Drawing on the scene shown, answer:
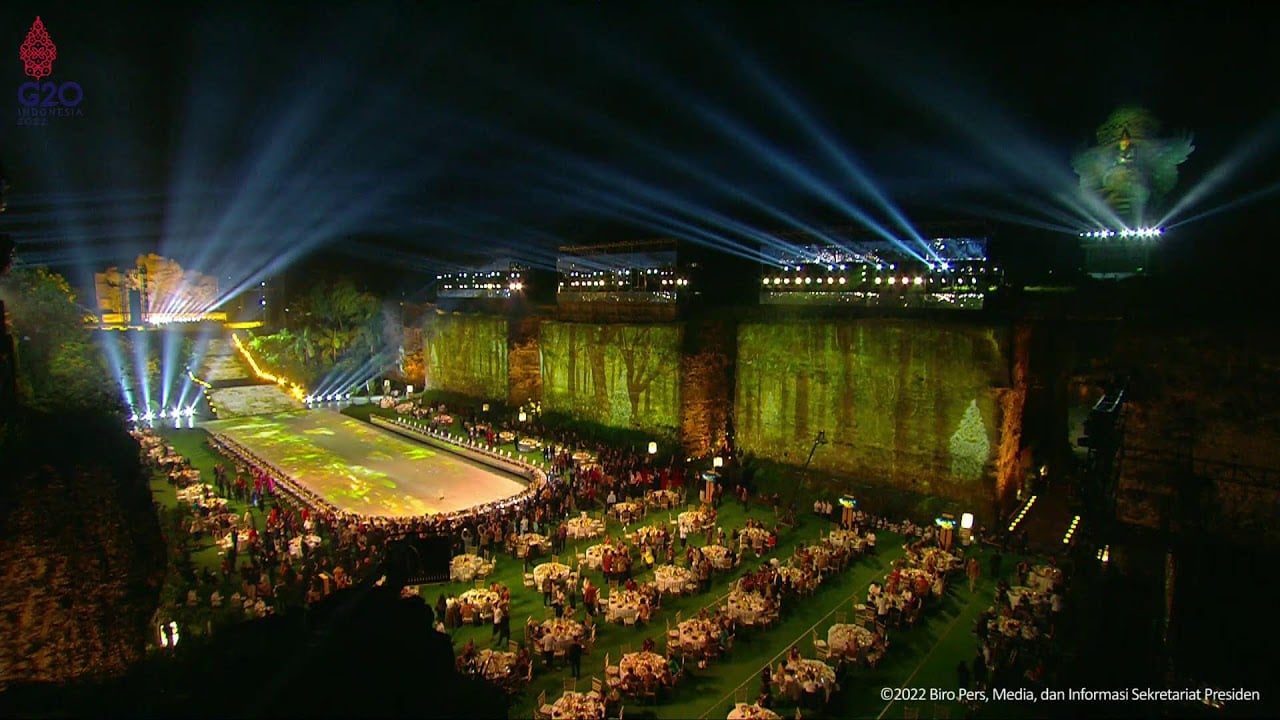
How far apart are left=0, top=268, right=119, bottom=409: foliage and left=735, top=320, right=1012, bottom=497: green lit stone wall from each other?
58.5ft

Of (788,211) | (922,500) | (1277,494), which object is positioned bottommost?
(922,500)

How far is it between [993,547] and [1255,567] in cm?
531

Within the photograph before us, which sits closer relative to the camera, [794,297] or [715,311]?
[794,297]

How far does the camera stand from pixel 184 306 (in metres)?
47.1

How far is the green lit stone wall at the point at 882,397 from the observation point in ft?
56.7

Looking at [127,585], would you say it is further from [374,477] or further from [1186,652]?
[1186,652]

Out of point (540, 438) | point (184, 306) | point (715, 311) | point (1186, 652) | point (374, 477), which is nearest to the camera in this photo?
point (1186, 652)

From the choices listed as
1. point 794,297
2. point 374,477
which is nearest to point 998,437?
point 794,297

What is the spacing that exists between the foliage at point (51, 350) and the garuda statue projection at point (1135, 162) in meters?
25.8

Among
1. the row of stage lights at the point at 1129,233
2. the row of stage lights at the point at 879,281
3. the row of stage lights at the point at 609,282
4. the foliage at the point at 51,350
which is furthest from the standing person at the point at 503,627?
the row of stage lights at the point at 1129,233

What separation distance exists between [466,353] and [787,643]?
27988 millimetres

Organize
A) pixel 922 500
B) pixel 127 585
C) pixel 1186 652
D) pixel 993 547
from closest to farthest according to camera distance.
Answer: pixel 127 585 → pixel 1186 652 → pixel 993 547 → pixel 922 500

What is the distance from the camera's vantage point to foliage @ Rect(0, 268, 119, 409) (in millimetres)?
11781

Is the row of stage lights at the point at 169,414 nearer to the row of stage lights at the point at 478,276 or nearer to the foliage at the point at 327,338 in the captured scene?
the foliage at the point at 327,338
